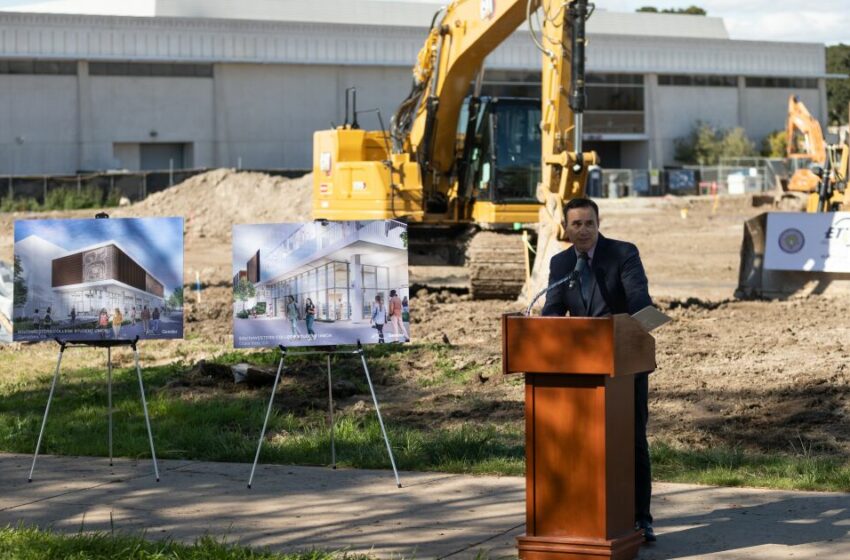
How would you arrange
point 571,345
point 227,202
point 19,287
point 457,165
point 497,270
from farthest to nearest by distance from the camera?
point 227,202, point 457,165, point 497,270, point 19,287, point 571,345

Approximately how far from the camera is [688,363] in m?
14.9

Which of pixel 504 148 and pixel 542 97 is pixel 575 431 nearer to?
pixel 542 97

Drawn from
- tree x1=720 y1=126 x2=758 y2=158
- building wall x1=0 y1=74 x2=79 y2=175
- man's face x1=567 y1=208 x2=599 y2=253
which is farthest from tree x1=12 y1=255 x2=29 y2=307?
tree x1=720 y1=126 x2=758 y2=158

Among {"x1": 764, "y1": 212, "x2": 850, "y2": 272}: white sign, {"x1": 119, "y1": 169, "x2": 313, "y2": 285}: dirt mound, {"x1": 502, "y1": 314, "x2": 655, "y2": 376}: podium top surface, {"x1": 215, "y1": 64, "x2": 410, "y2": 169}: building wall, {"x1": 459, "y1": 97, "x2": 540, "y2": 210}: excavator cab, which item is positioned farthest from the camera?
{"x1": 215, "y1": 64, "x2": 410, "y2": 169}: building wall

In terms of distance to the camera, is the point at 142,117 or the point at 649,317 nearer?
the point at 649,317

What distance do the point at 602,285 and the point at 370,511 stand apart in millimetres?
2178

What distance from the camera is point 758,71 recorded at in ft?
261

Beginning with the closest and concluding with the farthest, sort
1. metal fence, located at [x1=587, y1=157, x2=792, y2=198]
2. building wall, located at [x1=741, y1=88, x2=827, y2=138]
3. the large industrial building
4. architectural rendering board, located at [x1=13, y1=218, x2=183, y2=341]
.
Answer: architectural rendering board, located at [x1=13, y1=218, x2=183, y2=341] → the large industrial building → metal fence, located at [x1=587, y1=157, x2=792, y2=198] → building wall, located at [x1=741, y1=88, x2=827, y2=138]

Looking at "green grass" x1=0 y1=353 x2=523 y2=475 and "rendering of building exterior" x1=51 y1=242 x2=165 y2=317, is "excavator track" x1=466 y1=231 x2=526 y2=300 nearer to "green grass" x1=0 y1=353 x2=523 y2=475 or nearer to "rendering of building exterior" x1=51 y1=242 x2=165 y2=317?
"green grass" x1=0 y1=353 x2=523 y2=475

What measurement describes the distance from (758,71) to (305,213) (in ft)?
132

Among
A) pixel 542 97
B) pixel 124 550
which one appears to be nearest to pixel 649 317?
pixel 124 550

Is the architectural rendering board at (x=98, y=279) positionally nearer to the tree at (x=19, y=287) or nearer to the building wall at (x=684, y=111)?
the tree at (x=19, y=287)

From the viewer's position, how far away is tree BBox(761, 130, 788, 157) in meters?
74.4

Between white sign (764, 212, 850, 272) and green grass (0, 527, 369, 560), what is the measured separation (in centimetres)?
1511
